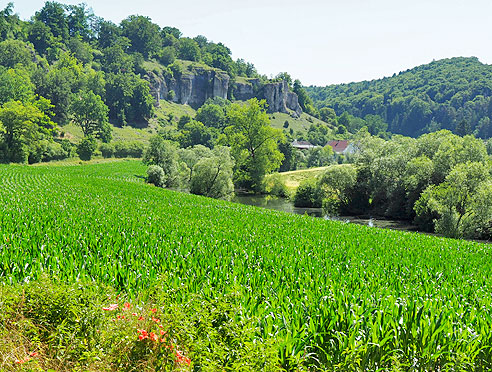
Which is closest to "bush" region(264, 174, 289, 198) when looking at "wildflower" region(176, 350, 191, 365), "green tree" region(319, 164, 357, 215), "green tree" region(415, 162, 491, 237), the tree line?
the tree line

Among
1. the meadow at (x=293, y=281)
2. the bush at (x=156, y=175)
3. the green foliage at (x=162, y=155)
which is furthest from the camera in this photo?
the green foliage at (x=162, y=155)

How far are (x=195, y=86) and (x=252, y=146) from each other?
13025cm

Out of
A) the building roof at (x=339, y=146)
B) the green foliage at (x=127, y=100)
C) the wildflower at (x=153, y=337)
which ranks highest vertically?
the green foliage at (x=127, y=100)

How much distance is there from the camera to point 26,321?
4.83 metres

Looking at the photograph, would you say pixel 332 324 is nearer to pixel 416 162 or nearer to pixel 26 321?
pixel 26 321

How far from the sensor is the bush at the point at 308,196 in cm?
5131

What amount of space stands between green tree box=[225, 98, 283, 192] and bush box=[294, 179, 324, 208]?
12326mm

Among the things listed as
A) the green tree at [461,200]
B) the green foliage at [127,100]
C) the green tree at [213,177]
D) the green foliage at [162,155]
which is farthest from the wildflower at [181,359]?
the green foliage at [127,100]

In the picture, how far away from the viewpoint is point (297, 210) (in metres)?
48.2

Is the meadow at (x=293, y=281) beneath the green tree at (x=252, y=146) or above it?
beneath

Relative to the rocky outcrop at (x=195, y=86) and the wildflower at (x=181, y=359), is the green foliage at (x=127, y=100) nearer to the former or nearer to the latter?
→ the rocky outcrop at (x=195, y=86)

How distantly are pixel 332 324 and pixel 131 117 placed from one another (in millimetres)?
136794

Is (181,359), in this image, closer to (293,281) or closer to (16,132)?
(293,281)

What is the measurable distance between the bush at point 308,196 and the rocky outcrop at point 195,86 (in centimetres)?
13498
